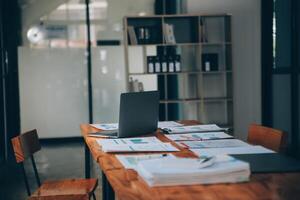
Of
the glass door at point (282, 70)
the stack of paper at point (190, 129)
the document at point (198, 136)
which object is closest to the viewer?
the document at point (198, 136)

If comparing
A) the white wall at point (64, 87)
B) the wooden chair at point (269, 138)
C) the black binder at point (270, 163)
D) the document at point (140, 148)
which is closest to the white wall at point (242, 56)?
the white wall at point (64, 87)

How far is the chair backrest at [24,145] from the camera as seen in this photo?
2.95 metres

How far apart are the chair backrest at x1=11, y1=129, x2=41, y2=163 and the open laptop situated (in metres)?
0.46

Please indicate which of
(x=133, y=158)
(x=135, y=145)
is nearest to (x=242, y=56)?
(x=135, y=145)

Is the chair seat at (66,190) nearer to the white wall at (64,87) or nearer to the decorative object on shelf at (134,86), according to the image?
the decorative object on shelf at (134,86)

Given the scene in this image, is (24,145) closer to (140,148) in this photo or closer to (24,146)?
(24,146)

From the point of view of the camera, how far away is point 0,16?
6902 millimetres

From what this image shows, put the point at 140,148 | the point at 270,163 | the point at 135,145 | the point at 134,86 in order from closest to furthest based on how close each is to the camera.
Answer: the point at 270,163, the point at 140,148, the point at 135,145, the point at 134,86

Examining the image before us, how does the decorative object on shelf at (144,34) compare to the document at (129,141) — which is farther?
the decorative object on shelf at (144,34)

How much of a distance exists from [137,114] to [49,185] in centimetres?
83

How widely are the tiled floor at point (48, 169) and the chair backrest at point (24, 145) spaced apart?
1363 mm

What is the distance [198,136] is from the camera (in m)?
2.87

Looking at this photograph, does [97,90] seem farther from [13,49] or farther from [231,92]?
[231,92]

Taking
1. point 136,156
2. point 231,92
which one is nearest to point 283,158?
point 136,156
